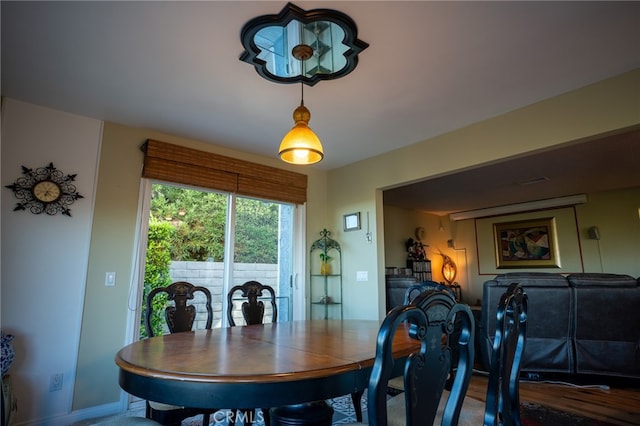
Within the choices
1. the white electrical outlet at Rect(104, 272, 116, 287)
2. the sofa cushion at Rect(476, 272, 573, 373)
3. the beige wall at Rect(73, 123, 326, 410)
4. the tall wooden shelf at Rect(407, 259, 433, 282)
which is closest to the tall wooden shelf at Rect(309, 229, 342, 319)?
the sofa cushion at Rect(476, 272, 573, 373)

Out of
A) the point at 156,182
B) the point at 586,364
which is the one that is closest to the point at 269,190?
the point at 156,182

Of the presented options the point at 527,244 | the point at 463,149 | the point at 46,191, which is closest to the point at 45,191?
the point at 46,191

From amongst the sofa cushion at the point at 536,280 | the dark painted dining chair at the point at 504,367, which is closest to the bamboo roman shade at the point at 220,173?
the sofa cushion at the point at 536,280

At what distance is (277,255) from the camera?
411cm

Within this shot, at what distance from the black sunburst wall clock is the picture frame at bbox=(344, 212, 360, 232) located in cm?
272

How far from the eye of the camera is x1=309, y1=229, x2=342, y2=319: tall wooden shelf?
420cm

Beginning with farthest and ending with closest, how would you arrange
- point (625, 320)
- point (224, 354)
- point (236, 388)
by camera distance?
1. point (625, 320)
2. point (224, 354)
3. point (236, 388)

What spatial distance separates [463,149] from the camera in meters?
3.21

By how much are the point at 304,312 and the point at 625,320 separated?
3117 mm

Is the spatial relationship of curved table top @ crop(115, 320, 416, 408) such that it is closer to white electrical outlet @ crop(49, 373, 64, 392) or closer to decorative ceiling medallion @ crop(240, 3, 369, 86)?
white electrical outlet @ crop(49, 373, 64, 392)

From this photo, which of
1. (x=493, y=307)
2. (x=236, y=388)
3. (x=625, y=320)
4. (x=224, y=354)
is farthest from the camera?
(x=493, y=307)

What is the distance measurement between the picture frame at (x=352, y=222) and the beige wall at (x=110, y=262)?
2.22 metres

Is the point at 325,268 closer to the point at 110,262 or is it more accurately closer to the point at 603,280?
the point at 110,262

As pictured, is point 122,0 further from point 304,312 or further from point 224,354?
point 304,312
